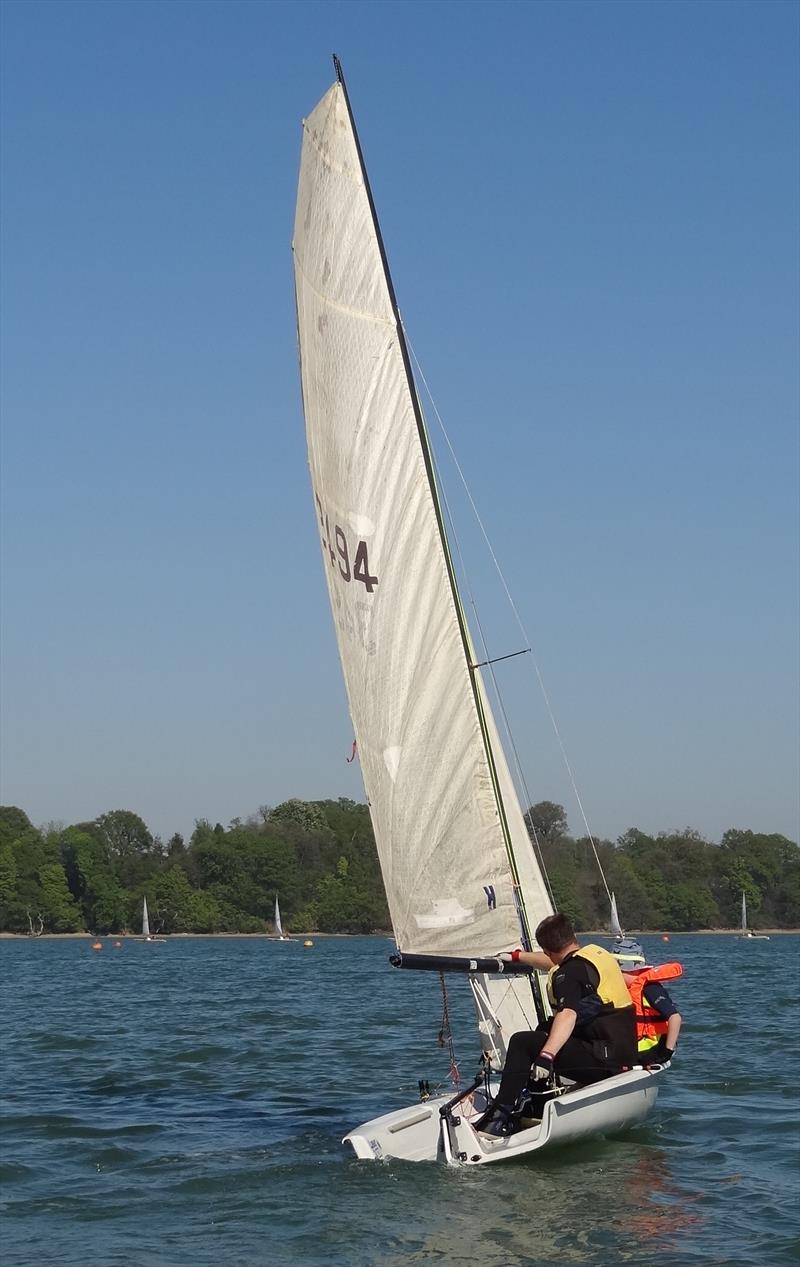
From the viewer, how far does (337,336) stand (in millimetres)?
11977

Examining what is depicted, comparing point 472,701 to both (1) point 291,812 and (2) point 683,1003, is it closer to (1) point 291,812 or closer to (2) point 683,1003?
(2) point 683,1003

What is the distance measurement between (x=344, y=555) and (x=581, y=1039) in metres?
4.07

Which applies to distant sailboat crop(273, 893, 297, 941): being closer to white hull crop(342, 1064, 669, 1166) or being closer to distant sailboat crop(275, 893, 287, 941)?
distant sailboat crop(275, 893, 287, 941)

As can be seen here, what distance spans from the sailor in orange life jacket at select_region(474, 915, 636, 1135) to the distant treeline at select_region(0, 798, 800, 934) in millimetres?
89757

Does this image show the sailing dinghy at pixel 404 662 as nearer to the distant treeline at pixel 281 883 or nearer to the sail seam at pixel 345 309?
the sail seam at pixel 345 309

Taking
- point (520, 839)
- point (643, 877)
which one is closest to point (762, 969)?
point (520, 839)

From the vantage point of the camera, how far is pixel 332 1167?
11.1 metres

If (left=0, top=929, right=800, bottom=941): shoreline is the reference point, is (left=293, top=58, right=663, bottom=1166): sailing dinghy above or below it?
below

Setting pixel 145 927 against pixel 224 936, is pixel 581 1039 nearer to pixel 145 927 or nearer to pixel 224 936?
pixel 145 927

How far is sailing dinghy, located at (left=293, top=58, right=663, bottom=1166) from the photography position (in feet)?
37.5

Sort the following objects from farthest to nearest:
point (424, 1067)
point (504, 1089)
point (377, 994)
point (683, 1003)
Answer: point (377, 994)
point (683, 1003)
point (424, 1067)
point (504, 1089)

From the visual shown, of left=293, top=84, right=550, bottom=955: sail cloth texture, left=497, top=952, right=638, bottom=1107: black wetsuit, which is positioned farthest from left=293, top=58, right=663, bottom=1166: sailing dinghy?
left=497, top=952, right=638, bottom=1107: black wetsuit

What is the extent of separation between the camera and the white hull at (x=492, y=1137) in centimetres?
1064

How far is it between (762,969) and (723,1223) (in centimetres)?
4293
